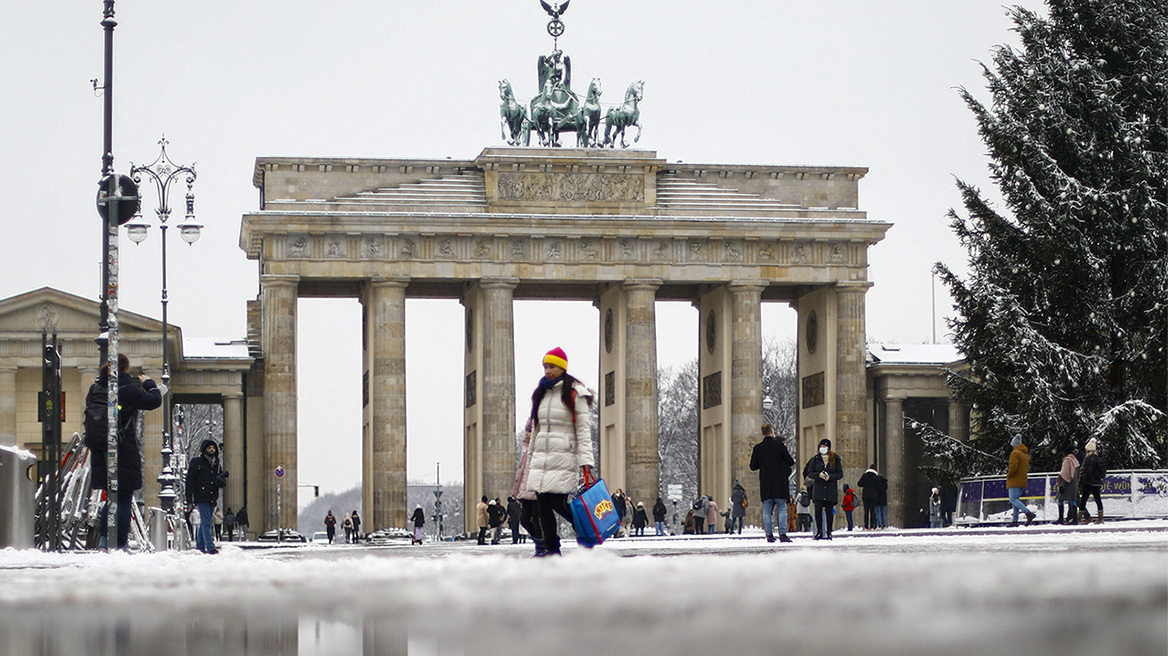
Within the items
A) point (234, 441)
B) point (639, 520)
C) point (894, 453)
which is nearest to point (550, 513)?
point (639, 520)

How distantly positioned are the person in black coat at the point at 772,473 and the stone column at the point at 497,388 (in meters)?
38.3

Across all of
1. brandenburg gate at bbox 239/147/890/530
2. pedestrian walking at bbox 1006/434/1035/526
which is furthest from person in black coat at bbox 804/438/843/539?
brandenburg gate at bbox 239/147/890/530

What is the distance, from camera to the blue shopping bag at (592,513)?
14531 millimetres

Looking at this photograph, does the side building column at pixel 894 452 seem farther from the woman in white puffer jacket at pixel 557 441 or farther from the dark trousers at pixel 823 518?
the woman in white puffer jacket at pixel 557 441

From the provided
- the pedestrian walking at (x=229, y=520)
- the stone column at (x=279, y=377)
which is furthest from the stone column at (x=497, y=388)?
the pedestrian walking at (x=229, y=520)

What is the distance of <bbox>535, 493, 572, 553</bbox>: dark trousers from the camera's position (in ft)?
48.0

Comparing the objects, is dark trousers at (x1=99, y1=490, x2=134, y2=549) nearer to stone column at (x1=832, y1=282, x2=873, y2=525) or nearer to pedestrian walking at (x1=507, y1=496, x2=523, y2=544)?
pedestrian walking at (x1=507, y1=496, x2=523, y2=544)

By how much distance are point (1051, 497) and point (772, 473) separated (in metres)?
11.6

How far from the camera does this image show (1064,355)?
39531mm

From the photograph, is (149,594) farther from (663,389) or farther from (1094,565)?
(663,389)

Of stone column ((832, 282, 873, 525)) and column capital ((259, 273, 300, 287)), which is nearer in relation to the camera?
column capital ((259, 273, 300, 287))

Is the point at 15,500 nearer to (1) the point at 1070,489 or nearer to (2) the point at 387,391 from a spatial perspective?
(1) the point at 1070,489

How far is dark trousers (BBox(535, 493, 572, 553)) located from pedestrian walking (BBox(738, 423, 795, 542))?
35.7 feet

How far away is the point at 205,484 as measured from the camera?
26.1m
